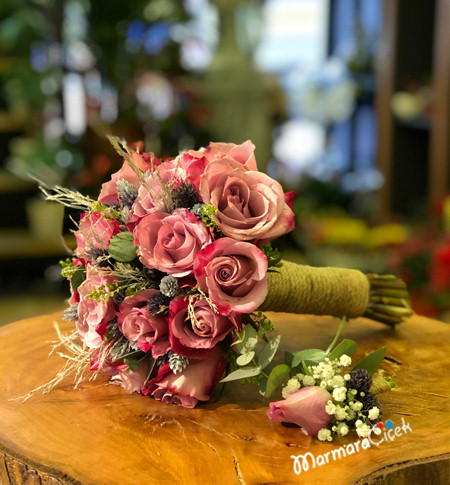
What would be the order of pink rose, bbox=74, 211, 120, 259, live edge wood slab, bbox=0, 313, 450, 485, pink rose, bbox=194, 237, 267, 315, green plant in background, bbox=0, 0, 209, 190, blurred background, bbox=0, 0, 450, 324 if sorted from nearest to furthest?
live edge wood slab, bbox=0, 313, 450, 485 → pink rose, bbox=194, 237, 267, 315 → pink rose, bbox=74, 211, 120, 259 → blurred background, bbox=0, 0, 450, 324 → green plant in background, bbox=0, 0, 209, 190

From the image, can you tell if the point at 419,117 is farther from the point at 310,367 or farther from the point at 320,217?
the point at 310,367

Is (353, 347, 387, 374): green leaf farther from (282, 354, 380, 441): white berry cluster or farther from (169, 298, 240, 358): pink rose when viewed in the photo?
(169, 298, 240, 358): pink rose

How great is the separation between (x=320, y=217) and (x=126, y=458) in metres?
3.20

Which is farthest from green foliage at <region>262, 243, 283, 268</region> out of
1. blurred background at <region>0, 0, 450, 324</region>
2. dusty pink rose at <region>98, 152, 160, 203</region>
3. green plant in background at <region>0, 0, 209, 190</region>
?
green plant in background at <region>0, 0, 209, 190</region>

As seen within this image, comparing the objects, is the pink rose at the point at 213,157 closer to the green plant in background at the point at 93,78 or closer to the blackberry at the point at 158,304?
the blackberry at the point at 158,304

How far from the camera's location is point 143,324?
931mm

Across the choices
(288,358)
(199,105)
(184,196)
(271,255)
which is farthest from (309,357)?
(199,105)

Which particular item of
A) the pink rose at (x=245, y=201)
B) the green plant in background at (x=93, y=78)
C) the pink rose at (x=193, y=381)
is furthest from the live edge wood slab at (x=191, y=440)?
the green plant in background at (x=93, y=78)

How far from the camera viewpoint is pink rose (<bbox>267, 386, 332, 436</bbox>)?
849mm

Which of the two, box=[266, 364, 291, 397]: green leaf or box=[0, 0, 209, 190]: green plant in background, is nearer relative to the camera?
box=[266, 364, 291, 397]: green leaf

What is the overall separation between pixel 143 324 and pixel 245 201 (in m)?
0.22

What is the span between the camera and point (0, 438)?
2.81 ft

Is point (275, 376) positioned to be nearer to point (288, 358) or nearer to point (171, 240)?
Answer: point (288, 358)

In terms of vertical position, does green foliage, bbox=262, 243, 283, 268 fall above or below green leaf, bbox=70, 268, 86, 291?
above
